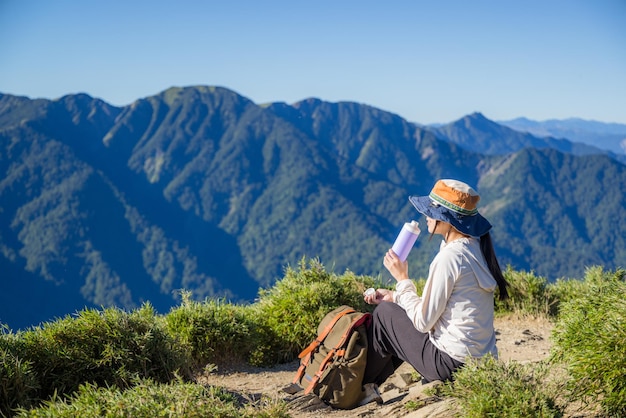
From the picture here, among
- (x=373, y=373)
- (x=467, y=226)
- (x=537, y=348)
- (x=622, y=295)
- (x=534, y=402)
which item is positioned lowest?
(x=537, y=348)

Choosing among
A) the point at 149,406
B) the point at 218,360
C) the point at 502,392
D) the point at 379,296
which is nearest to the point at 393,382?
the point at 379,296

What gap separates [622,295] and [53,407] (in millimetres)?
4273

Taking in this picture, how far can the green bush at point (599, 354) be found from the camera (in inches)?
149

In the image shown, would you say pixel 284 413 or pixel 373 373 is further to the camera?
pixel 373 373

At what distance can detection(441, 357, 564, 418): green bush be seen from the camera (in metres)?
3.57

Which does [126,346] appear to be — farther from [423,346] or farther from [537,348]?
[537,348]

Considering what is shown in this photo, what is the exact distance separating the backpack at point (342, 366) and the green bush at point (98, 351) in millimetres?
1261

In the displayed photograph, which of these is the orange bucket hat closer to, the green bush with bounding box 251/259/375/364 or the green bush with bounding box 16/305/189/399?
the green bush with bounding box 16/305/189/399

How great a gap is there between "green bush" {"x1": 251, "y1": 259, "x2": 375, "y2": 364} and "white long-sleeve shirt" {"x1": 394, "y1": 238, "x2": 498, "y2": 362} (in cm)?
273

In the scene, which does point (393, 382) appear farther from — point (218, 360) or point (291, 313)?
point (218, 360)

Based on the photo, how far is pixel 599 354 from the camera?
12.8 feet

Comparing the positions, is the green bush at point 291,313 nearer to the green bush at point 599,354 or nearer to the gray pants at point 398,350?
the gray pants at point 398,350

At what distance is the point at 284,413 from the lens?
390 centimetres

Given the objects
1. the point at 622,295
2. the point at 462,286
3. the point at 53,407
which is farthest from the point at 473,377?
the point at 53,407
